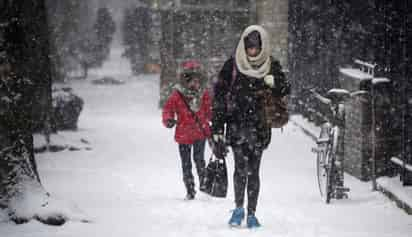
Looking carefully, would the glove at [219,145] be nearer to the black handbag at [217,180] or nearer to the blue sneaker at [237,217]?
the black handbag at [217,180]

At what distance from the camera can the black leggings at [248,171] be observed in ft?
20.3

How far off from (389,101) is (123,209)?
379 cm

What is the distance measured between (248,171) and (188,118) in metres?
1.74

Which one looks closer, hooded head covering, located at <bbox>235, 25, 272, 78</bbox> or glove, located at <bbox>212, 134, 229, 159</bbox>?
hooded head covering, located at <bbox>235, 25, 272, 78</bbox>

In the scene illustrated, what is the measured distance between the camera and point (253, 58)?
6.00 meters

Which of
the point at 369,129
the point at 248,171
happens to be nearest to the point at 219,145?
the point at 248,171

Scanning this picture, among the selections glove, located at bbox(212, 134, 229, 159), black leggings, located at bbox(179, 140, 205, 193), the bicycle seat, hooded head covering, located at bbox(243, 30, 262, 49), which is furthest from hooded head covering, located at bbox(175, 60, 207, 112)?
hooded head covering, located at bbox(243, 30, 262, 49)

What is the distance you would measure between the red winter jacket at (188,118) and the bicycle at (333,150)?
1425 mm

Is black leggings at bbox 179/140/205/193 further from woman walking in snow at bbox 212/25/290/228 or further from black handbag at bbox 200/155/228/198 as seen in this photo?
woman walking in snow at bbox 212/25/290/228

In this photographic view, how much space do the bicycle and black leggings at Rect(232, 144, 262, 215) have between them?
174 cm

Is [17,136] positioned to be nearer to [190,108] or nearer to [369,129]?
[190,108]

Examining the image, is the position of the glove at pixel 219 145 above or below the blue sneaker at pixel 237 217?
above

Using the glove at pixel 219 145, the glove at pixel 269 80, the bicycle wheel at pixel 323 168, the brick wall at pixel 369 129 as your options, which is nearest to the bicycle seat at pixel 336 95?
the bicycle wheel at pixel 323 168

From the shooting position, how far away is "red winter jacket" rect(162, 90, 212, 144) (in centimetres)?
775
